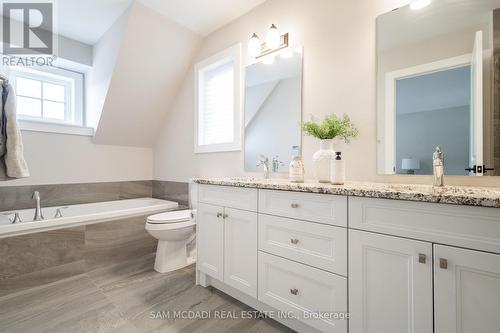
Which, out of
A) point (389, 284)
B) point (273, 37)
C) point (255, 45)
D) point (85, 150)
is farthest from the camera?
point (85, 150)

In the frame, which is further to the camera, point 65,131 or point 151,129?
point 151,129

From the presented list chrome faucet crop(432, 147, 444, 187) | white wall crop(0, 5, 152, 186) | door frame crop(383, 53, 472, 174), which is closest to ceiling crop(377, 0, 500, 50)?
door frame crop(383, 53, 472, 174)

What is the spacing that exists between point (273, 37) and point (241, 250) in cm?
165

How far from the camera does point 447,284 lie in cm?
84

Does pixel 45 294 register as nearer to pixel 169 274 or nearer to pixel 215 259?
pixel 169 274

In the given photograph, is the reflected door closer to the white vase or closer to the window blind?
the white vase

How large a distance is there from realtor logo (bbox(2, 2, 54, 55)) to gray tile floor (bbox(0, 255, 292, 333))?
235 cm

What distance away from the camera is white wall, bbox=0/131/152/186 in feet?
7.79

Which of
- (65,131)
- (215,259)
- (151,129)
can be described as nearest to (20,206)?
(65,131)

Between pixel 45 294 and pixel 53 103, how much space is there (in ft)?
6.96

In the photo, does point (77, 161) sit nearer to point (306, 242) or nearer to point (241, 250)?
point (241, 250)

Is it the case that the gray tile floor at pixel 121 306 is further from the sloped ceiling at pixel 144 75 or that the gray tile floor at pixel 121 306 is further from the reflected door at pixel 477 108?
the sloped ceiling at pixel 144 75

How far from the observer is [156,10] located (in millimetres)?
2195

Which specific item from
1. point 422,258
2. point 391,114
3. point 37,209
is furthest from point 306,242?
point 37,209
